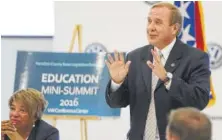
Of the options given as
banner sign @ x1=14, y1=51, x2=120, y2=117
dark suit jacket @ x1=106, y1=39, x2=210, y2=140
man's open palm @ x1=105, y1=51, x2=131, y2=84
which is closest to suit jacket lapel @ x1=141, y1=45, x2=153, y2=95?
dark suit jacket @ x1=106, y1=39, x2=210, y2=140

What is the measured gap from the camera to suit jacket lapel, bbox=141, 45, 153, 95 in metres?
2.74

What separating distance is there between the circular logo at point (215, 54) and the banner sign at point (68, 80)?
4.02 feet

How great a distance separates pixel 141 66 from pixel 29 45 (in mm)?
3734

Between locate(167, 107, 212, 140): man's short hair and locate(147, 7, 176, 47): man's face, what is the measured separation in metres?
0.93

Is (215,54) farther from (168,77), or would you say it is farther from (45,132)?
(168,77)

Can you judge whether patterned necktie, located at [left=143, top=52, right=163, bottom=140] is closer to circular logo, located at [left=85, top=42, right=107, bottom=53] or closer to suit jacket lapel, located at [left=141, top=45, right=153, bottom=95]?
suit jacket lapel, located at [left=141, top=45, right=153, bottom=95]

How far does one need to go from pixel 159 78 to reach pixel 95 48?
10.4 feet

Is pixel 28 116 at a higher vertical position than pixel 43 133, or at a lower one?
higher

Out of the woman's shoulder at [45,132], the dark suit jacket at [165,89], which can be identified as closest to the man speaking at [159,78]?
the dark suit jacket at [165,89]

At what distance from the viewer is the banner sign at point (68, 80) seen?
5055mm

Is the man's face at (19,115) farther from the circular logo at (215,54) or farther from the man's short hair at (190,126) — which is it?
the circular logo at (215,54)

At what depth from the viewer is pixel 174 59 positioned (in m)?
2.75

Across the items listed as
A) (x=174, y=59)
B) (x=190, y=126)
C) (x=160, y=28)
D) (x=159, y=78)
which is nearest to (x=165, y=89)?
(x=159, y=78)

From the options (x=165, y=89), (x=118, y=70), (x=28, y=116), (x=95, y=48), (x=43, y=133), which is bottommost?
(x=43, y=133)
